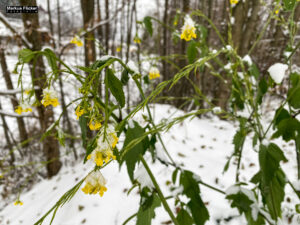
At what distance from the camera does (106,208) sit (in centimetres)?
154

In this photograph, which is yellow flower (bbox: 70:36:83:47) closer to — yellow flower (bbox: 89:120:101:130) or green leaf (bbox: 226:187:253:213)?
yellow flower (bbox: 89:120:101:130)

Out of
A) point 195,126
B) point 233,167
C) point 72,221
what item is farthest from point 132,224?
point 195,126

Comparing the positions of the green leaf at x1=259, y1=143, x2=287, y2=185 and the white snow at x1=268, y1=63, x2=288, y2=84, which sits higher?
the white snow at x1=268, y1=63, x2=288, y2=84

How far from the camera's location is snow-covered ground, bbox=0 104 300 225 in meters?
1.47

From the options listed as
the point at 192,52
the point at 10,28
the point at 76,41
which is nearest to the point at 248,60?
the point at 192,52

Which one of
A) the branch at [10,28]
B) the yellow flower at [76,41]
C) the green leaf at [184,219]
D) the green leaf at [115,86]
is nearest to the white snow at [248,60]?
the green leaf at [184,219]

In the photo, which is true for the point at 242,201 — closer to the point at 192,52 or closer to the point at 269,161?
the point at 269,161

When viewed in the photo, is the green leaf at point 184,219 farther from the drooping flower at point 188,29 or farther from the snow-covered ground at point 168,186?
the drooping flower at point 188,29

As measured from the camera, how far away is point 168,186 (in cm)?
172

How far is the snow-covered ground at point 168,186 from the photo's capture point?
4.81 ft

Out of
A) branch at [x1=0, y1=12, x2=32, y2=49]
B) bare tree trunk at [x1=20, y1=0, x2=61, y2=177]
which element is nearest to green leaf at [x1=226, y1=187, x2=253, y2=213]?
bare tree trunk at [x1=20, y1=0, x2=61, y2=177]

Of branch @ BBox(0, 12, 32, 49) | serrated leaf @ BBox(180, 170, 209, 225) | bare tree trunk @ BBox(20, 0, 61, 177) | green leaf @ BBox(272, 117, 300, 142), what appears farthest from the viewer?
bare tree trunk @ BBox(20, 0, 61, 177)

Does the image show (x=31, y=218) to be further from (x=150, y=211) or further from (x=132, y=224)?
(x=150, y=211)

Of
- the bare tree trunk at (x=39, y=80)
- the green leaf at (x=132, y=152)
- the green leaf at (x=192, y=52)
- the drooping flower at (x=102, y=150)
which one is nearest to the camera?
the drooping flower at (x=102, y=150)
